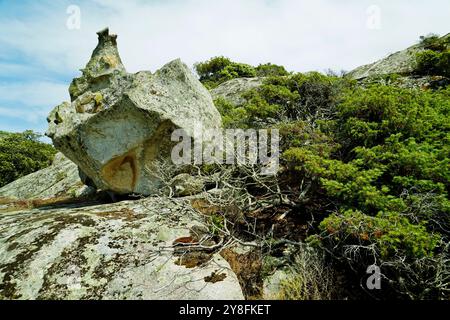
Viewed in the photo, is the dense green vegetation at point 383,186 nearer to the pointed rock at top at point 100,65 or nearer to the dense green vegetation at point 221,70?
the pointed rock at top at point 100,65

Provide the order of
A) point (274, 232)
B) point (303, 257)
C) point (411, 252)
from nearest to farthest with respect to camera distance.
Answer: point (411, 252), point (303, 257), point (274, 232)

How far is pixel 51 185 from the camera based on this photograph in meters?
16.5

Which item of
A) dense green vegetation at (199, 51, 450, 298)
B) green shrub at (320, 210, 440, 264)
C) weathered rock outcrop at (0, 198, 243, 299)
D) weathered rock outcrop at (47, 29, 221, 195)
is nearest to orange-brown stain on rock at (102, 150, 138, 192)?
weathered rock outcrop at (47, 29, 221, 195)

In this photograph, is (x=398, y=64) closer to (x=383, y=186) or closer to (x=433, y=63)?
(x=433, y=63)

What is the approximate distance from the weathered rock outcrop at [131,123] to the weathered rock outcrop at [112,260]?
2.35m

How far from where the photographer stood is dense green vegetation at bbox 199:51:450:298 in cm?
548

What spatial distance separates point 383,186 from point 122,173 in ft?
25.3

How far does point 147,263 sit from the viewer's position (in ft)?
19.9

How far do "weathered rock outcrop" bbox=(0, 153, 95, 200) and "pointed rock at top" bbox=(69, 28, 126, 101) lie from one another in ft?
14.3

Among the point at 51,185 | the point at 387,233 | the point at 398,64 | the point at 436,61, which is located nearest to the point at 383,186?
the point at 387,233

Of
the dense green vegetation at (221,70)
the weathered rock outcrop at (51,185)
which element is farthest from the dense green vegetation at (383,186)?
the dense green vegetation at (221,70)
